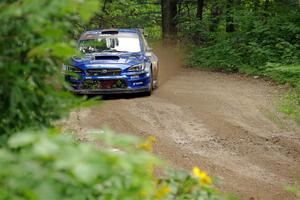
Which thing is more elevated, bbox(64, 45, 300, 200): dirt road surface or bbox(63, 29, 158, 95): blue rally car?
bbox(63, 29, 158, 95): blue rally car

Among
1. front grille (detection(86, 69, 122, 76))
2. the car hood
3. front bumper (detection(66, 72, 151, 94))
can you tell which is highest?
the car hood

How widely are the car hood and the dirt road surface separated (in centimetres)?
85

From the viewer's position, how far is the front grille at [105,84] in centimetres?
1327

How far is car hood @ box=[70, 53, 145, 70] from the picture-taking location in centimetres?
1335

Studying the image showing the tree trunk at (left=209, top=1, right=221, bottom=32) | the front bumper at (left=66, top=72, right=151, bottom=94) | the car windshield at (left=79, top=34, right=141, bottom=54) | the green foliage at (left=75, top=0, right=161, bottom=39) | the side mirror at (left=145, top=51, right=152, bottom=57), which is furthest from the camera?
the green foliage at (left=75, top=0, right=161, bottom=39)

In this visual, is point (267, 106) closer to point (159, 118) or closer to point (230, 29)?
point (159, 118)

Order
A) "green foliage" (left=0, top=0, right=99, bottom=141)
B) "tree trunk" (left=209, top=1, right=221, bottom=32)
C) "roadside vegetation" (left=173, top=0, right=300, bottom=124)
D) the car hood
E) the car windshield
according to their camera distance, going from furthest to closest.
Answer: "tree trunk" (left=209, top=1, right=221, bottom=32) < "roadside vegetation" (left=173, top=0, right=300, bottom=124) < the car windshield < the car hood < "green foliage" (left=0, top=0, right=99, bottom=141)

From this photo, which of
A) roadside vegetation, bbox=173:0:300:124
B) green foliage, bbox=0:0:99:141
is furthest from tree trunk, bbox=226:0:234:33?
green foliage, bbox=0:0:99:141

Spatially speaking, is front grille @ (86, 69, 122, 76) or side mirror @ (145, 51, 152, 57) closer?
front grille @ (86, 69, 122, 76)

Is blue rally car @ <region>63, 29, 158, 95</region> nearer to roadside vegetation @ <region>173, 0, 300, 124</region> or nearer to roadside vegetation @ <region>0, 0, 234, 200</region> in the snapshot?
roadside vegetation @ <region>173, 0, 300, 124</region>

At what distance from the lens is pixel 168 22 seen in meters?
27.0

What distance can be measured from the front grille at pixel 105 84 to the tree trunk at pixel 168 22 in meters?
14.0

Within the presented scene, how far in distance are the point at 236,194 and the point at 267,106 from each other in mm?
6158

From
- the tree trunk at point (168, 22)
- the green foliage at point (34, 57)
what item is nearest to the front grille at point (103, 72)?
the green foliage at point (34, 57)
